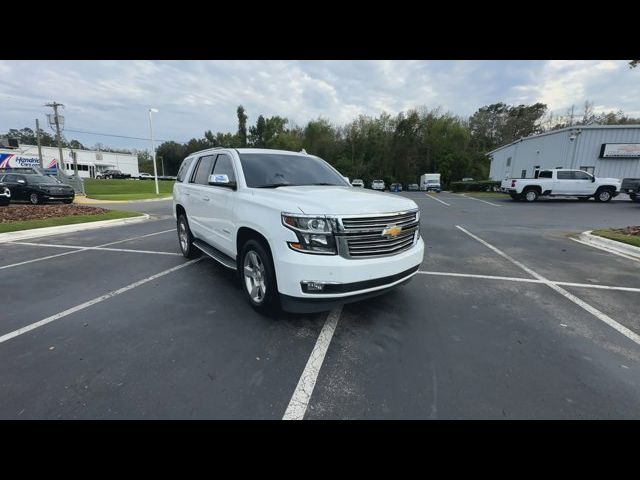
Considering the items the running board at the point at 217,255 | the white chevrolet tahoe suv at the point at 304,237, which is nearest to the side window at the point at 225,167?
the white chevrolet tahoe suv at the point at 304,237

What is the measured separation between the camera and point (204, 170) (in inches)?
216

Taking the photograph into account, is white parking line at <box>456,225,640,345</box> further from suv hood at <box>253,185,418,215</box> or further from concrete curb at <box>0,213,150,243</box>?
concrete curb at <box>0,213,150,243</box>

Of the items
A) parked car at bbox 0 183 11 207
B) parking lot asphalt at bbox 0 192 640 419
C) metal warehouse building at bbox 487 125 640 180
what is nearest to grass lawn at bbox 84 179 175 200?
parked car at bbox 0 183 11 207

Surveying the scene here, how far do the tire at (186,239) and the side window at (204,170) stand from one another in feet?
3.18

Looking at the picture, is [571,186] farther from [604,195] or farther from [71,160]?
[71,160]

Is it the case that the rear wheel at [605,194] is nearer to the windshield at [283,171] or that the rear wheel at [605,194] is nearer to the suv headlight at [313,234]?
the windshield at [283,171]

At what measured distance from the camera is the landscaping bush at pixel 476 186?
1359 inches

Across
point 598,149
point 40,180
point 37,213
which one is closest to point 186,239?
point 37,213

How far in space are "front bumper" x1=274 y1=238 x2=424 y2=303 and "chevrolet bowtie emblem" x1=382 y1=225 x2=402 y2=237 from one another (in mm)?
253

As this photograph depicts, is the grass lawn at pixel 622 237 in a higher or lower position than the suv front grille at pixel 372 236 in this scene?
lower

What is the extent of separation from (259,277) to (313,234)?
3.43 ft

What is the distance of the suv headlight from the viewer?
3021mm

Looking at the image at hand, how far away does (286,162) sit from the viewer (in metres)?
4.80
